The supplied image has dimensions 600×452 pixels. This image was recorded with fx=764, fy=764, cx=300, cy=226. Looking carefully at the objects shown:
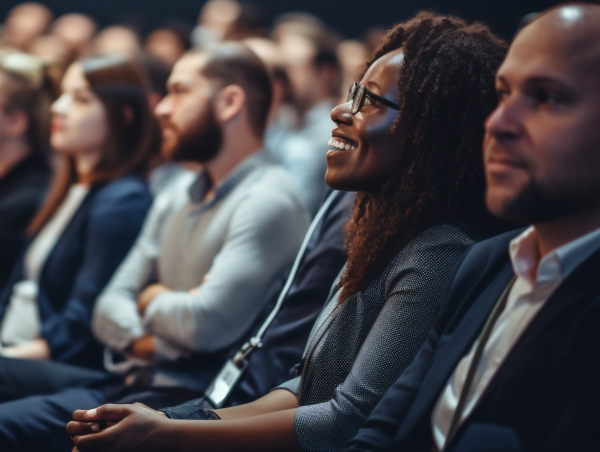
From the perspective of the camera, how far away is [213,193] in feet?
8.09

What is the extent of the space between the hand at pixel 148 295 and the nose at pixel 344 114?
3.19 ft

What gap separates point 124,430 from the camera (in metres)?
1.41

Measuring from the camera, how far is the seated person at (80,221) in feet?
8.35

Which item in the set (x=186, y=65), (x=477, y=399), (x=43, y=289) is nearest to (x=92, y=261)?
(x=43, y=289)

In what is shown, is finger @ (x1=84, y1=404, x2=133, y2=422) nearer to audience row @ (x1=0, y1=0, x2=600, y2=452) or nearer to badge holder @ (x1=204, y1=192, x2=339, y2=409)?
audience row @ (x1=0, y1=0, x2=600, y2=452)

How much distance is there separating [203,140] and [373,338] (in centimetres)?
130

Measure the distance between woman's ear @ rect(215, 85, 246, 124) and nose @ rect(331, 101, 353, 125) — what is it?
950 millimetres

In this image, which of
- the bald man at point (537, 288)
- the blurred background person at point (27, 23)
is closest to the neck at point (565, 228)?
the bald man at point (537, 288)

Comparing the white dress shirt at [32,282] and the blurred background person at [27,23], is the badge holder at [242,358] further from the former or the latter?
the blurred background person at [27,23]

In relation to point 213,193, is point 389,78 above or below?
above

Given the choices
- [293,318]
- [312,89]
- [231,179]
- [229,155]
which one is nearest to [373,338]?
[293,318]

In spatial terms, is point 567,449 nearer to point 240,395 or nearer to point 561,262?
point 561,262

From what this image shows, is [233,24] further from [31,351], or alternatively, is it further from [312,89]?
[31,351]

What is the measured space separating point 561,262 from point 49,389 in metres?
1.69
